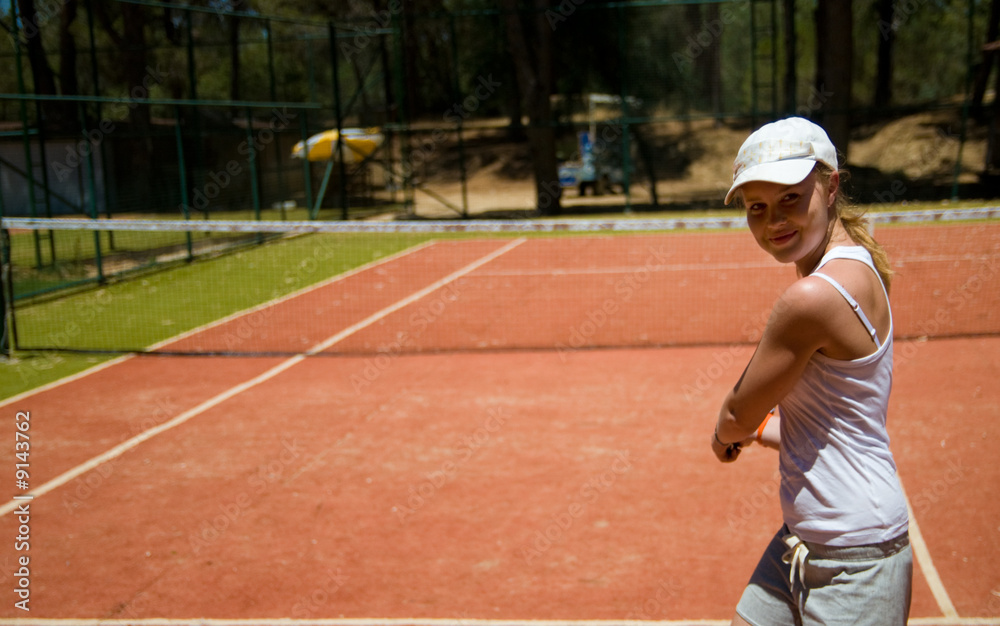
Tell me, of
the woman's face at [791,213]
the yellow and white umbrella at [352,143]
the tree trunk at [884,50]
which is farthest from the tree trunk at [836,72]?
the woman's face at [791,213]

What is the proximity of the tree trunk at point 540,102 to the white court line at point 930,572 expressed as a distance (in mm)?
19712

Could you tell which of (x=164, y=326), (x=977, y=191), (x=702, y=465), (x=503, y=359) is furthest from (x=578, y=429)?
(x=977, y=191)

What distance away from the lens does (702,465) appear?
19.7ft

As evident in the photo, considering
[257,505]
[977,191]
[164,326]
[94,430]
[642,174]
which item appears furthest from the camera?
[642,174]

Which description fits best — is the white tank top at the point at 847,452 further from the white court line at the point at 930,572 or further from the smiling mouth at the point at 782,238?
the white court line at the point at 930,572

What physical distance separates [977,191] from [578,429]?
825 inches

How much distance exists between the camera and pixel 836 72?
74.7 ft

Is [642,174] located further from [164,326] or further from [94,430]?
[94,430]

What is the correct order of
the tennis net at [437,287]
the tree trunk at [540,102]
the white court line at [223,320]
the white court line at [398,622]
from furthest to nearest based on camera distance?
the tree trunk at [540,102] → the tennis net at [437,287] → the white court line at [223,320] → the white court line at [398,622]

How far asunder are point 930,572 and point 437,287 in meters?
9.84

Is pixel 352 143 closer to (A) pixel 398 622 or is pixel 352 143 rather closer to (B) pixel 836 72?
(B) pixel 836 72

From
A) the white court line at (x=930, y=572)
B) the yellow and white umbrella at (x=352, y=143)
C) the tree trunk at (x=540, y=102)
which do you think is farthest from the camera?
the yellow and white umbrella at (x=352, y=143)

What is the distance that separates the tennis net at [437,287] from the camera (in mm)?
9797

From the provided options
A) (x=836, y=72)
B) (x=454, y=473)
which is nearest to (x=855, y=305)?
(x=454, y=473)
